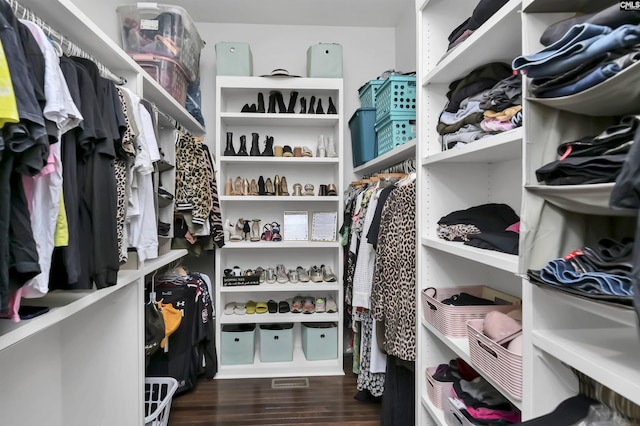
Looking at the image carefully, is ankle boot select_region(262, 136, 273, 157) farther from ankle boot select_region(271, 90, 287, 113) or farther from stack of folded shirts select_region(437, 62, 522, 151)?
stack of folded shirts select_region(437, 62, 522, 151)

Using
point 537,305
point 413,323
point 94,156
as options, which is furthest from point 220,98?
point 537,305

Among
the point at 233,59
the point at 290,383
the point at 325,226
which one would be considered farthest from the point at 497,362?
the point at 233,59

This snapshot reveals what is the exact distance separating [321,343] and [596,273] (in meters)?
2.33

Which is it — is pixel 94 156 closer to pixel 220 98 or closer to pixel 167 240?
pixel 167 240

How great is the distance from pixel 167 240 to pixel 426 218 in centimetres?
144

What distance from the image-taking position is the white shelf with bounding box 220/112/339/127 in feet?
8.74

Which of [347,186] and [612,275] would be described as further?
[347,186]

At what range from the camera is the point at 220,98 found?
2.66 m

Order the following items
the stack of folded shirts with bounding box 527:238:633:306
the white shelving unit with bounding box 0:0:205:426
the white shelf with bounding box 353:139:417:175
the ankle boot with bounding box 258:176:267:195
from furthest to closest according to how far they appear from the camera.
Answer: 1. the ankle boot with bounding box 258:176:267:195
2. the white shelf with bounding box 353:139:417:175
3. the white shelving unit with bounding box 0:0:205:426
4. the stack of folded shirts with bounding box 527:238:633:306

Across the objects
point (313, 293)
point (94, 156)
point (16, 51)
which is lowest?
point (313, 293)

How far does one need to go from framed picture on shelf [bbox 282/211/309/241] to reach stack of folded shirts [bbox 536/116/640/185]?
2261 millimetres

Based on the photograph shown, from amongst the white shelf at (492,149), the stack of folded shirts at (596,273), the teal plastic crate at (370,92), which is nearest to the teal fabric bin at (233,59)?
the teal plastic crate at (370,92)

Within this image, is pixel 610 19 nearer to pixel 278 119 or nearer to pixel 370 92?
pixel 370 92

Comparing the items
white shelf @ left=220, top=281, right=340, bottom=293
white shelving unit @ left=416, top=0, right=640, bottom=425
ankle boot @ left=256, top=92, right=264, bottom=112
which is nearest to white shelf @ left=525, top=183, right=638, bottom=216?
white shelving unit @ left=416, top=0, right=640, bottom=425
